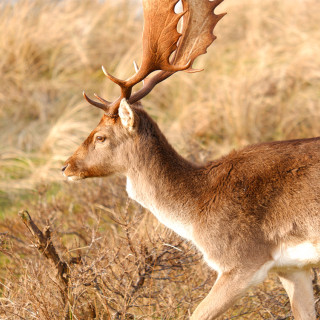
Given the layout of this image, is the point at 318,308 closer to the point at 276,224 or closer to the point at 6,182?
the point at 276,224

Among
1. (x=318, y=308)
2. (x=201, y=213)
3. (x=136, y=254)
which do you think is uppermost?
(x=201, y=213)

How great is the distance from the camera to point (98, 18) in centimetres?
1229

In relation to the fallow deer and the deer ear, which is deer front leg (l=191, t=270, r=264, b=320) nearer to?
the fallow deer

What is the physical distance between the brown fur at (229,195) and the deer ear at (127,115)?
0.12ft

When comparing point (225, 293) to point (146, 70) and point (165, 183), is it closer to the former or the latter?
point (165, 183)

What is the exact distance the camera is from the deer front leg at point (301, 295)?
14.4 ft

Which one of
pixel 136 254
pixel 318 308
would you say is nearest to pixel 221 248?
pixel 136 254

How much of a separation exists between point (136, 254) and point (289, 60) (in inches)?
Result: 265

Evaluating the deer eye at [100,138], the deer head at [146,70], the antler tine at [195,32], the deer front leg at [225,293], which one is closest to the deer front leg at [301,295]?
the deer front leg at [225,293]

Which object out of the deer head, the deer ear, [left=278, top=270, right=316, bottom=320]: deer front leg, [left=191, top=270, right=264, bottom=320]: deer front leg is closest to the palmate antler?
the deer head

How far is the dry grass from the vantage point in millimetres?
4762

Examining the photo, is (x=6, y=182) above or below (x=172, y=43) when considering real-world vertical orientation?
below

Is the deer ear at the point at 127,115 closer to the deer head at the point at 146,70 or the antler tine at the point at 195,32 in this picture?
the deer head at the point at 146,70

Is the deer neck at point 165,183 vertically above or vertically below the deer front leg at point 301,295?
above
